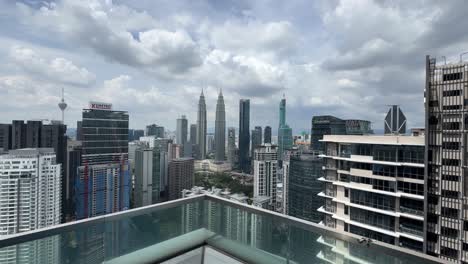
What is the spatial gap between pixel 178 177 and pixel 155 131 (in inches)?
320

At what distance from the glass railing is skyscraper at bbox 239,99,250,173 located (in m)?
39.3

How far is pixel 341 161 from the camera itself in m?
9.97

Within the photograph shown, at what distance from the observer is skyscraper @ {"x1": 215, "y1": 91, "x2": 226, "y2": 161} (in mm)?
44041

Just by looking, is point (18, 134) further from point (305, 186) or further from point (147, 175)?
point (305, 186)

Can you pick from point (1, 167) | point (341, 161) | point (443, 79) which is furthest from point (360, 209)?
point (1, 167)

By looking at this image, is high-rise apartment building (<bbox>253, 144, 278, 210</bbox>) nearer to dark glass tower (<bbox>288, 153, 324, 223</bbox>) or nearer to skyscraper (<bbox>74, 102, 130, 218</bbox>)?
dark glass tower (<bbox>288, 153, 324, 223</bbox>)

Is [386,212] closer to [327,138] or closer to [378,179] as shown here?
[378,179]

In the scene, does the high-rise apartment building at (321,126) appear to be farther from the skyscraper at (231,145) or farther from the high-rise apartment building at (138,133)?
the skyscraper at (231,145)

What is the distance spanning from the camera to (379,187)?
355 inches

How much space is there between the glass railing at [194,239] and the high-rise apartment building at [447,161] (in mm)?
8888

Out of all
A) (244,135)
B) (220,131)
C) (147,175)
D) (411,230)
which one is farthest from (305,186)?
(244,135)

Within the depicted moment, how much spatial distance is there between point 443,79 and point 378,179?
4077 millimetres

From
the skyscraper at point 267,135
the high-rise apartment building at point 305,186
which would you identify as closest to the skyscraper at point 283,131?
the skyscraper at point 267,135

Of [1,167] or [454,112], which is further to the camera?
[1,167]
